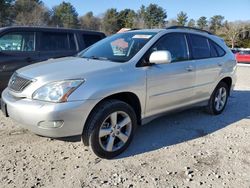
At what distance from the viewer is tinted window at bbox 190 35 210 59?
200 inches

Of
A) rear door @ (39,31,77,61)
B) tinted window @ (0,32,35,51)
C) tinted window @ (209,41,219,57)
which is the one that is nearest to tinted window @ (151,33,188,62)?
tinted window @ (209,41,219,57)

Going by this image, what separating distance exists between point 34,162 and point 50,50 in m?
3.36

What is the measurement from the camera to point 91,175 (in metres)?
3.37

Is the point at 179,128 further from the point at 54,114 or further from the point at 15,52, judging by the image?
the point at 15,52

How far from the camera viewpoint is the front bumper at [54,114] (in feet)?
10.7

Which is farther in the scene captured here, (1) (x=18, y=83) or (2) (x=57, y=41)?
(2) (x=57, y=41)

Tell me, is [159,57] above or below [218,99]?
above

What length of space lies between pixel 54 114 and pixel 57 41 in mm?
3730

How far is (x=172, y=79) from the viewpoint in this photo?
4.44m

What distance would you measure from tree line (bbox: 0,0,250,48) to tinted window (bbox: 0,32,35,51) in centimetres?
4335

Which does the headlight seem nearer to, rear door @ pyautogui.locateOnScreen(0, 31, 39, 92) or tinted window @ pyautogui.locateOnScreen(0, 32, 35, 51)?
rear door @ pyautogui.locateOnScreen(0, 31, 39, 92)

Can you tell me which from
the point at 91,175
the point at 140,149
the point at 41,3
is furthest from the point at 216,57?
the point at 41,3

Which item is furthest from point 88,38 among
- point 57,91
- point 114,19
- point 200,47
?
point 114,19

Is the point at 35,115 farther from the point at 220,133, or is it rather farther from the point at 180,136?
the point at 220,133
